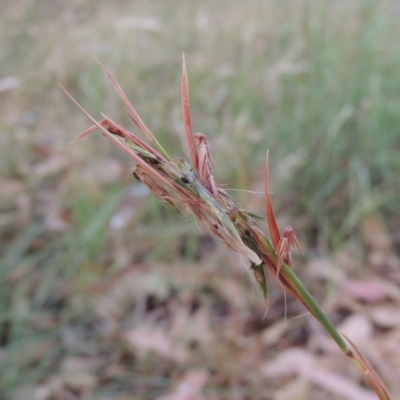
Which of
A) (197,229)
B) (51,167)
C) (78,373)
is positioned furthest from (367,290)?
(51,167)

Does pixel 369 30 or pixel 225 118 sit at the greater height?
pixel 369 30

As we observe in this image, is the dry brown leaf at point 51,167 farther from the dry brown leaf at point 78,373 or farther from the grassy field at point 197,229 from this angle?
the dry brown leaf at point 78,373

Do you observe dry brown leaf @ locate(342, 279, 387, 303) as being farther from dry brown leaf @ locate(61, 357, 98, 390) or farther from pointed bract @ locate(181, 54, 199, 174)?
pointed bract @ locate(181, 54, 199, 174)

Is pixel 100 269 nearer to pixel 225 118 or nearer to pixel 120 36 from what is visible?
pixel 225 118

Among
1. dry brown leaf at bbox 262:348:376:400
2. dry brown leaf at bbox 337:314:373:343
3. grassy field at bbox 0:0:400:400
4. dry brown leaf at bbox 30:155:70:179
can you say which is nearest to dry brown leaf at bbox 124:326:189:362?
grassy field at bbox 0:0:400:400

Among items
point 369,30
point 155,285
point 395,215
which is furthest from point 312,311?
point 369,30

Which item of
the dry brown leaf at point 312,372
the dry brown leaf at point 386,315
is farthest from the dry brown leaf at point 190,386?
the dry brown leaf at point 386,315

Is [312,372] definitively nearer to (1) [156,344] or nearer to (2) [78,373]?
(1) [156,344]
